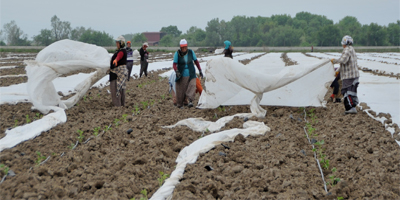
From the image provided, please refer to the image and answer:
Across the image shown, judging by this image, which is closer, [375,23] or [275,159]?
[275,159]

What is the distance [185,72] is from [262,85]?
1.44 metres

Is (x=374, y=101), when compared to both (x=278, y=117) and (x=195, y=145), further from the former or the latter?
(x=195, y=145)

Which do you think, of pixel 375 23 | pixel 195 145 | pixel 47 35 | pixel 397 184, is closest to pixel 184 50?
pixel 195 145

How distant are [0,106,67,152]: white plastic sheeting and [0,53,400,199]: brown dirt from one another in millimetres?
109

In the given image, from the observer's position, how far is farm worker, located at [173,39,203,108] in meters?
6.41

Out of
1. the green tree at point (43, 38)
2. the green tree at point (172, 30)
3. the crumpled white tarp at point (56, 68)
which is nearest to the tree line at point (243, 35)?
the green tree at point (43, 38)

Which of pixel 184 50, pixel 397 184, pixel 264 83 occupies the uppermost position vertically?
pixel 184 50

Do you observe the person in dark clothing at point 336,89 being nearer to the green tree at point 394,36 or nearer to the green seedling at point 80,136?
the green seedling at point 80,136

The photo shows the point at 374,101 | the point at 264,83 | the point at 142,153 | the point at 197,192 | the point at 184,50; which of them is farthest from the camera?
the point at 374,101

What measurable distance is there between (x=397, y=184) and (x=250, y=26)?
7215 cm

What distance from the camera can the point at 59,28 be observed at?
174ft

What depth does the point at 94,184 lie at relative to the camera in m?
3.16

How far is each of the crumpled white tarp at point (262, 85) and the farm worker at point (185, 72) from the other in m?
0.41

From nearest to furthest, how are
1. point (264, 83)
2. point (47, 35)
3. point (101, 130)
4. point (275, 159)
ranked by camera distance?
point (275, 159) → point (101, 130) → point (264, 83) → point (47, 35)
